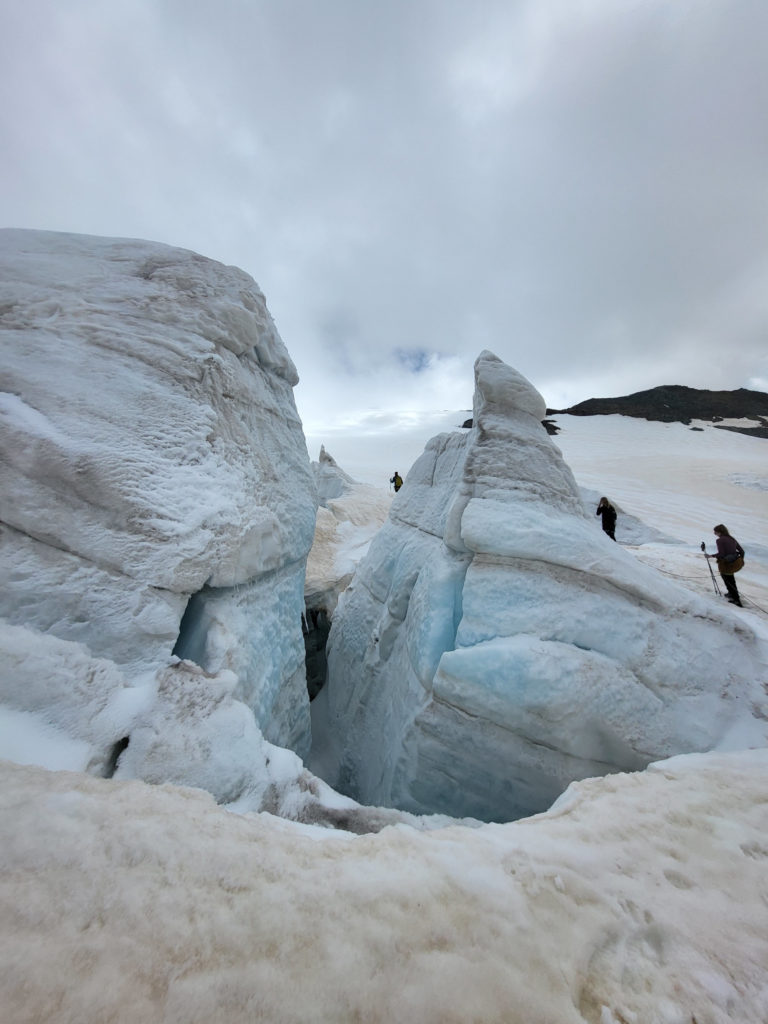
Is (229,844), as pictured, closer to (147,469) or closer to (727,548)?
(147,469)

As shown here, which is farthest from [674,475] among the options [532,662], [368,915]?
[368,915]

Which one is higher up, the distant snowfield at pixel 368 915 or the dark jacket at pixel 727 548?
the dark jacket at pixel 727 548

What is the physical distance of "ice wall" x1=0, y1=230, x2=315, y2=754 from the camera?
2.80m

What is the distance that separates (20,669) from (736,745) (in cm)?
530

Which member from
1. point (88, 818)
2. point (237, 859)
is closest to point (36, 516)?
point (88, 818)

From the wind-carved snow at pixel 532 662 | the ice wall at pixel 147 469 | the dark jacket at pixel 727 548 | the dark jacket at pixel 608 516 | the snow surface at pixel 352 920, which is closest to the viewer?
the snow surface at pixel 352 920

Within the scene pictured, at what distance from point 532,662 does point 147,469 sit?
3854mm

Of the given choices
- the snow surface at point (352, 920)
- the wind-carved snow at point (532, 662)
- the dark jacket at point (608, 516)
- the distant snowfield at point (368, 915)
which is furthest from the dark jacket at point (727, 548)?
the snow surface at point (352, 920)

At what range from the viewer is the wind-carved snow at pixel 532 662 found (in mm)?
3555

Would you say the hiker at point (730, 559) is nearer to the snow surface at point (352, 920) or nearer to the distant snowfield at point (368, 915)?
the distant snowfield at point (368, 915)

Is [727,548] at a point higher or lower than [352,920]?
higher

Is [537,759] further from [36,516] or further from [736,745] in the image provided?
[36,516]

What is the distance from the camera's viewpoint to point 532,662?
3.67m

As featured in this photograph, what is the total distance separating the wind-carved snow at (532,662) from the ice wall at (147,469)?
173 centimetres
